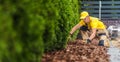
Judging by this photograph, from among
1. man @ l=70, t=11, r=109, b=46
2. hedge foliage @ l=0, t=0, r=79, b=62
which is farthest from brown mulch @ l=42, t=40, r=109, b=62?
hedge foliage @ l=0, t=0, r=79, b=62

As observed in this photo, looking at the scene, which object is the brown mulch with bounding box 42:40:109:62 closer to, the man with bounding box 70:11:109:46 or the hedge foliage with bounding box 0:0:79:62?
the man with bounding box 70:11:109:46

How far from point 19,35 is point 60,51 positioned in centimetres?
519

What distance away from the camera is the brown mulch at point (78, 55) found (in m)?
7.83

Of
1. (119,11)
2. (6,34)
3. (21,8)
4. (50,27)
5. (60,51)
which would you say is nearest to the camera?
(6,34)

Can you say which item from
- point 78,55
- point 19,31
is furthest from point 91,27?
point 19,31

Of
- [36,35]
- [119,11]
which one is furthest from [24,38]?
[119,11]

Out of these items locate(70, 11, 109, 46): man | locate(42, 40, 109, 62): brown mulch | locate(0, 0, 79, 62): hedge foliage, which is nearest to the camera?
locate(0, 0, 79, 62): hedge foliage

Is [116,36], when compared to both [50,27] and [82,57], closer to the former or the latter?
[82,57]

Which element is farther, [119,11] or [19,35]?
[119,11]

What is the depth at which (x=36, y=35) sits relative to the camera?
3877 millimetres

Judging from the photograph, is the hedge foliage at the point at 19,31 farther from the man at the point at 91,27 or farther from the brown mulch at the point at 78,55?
the man at the point at 91,27

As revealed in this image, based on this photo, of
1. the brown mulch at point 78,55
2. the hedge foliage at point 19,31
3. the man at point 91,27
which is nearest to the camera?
the hedge foliage at point 19,31

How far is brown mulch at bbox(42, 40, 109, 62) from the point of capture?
7.83m

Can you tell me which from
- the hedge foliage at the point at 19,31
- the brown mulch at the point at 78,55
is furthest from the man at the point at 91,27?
the hedge foliage at the point at 19,31
